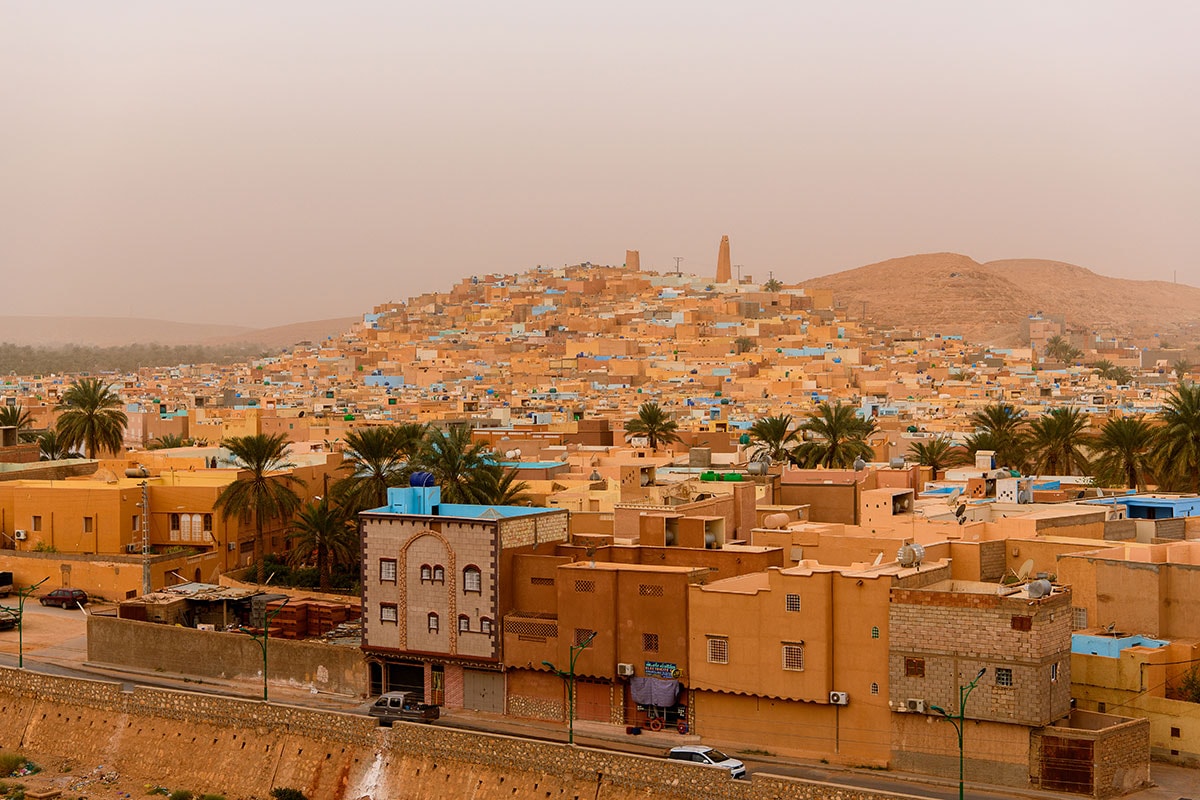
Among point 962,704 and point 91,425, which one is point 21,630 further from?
point 91,425

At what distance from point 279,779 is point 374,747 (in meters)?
2.29

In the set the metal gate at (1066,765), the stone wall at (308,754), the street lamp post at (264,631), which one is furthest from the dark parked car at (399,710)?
the metal gate at (1066,765)

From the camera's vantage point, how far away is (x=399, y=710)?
29969 millimetres

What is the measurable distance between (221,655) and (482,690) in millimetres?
6359

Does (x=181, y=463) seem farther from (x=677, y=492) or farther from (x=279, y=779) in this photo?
(x=279, y=779)

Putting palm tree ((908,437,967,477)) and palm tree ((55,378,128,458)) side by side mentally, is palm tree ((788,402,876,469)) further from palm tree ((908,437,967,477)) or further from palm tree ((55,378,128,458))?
palm tree ((55,378,128,458))

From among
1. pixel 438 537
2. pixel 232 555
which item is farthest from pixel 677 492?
pixel 232 555

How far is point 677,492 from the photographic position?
40500 millimetres

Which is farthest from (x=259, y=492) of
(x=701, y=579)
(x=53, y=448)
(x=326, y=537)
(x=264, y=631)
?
(x=53, y=448)

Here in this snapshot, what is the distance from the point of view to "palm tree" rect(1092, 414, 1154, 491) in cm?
4794

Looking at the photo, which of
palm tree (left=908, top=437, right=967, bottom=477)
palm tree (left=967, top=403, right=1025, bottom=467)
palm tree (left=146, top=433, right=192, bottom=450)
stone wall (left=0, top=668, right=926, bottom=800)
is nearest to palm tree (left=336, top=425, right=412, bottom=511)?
stone wall (left=0, top=668, right=926, bottom=800)

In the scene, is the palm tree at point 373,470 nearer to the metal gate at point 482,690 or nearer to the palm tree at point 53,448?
the metal gate at point 482,690

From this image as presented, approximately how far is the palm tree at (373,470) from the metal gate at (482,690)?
11.1 meters

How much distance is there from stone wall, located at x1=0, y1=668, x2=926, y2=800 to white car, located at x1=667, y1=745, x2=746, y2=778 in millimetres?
707
